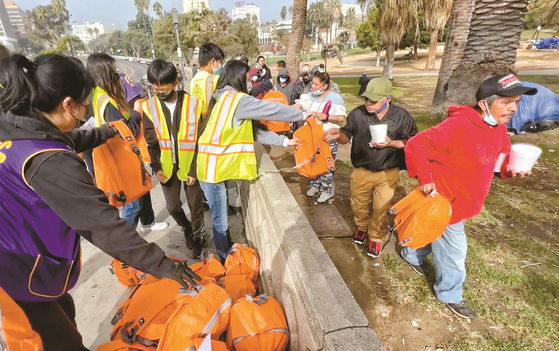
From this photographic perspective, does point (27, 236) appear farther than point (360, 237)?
No

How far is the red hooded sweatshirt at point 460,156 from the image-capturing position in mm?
2311

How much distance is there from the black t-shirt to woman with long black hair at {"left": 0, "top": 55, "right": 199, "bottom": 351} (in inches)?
92.4

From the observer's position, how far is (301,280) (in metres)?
1.98

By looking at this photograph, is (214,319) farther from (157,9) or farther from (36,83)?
(157,9)

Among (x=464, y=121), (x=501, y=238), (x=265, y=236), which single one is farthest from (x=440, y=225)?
(x=501, y=238)

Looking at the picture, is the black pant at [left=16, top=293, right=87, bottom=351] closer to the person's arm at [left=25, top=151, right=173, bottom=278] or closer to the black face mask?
the person's arm at [left=25, top=151, right=173, bottom=278]

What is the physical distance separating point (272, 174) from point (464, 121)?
186 cm

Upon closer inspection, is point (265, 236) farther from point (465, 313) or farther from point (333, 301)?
point (465, 313)

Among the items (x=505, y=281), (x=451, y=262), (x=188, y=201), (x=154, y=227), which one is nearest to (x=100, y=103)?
(x=188, y=201)

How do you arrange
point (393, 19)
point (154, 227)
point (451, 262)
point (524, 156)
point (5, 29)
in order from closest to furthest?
point (524, 156), point (451, 262), point (154, 227), point (393, 19), point (5, 29)

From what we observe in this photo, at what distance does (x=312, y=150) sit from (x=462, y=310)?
2.22 metres

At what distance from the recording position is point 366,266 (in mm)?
3377

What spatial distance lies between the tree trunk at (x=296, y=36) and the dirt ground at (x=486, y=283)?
8.33 m

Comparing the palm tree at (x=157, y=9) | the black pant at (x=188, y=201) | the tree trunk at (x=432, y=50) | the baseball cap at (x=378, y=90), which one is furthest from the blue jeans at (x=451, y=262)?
the palm tree at (x=157, y=9)
